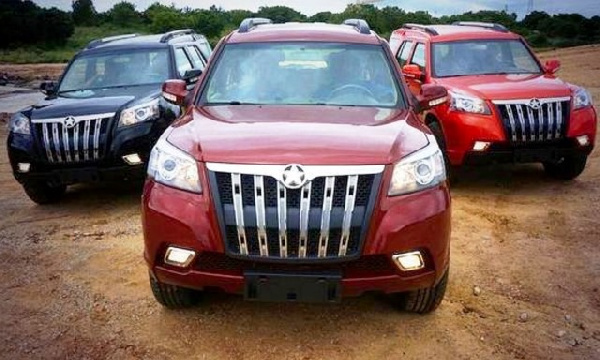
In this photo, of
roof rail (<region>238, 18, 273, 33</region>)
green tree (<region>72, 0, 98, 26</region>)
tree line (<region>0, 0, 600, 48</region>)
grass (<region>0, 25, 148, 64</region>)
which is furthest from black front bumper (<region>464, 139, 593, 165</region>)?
green tree (<region>72, 0, 98, 26</region>)

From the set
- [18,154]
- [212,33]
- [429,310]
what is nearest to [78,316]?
[429,310]

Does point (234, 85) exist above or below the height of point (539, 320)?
above

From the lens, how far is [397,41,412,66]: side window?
29.3 ft

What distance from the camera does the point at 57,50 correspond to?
152 feet

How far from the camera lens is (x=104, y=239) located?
5570 mm

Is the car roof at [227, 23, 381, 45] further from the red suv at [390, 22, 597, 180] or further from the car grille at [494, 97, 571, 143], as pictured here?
the car grille at [494, 97, 571, 143]

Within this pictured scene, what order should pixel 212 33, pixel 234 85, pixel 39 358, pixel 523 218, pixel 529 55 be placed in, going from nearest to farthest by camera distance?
1. pixel 39 358
2. pixel 234 85
3. pixel 523 218
4. pixel 529 55
5. pixel 212 33

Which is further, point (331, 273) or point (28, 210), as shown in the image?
point (28, 210)

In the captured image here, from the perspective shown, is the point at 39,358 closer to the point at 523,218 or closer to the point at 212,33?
the point at 523,218

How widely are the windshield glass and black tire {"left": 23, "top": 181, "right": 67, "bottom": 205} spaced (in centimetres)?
131

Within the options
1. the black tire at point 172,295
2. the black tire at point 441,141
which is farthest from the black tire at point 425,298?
the black tire at point 441,141

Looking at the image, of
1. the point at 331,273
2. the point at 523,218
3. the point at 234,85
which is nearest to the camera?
the point at 331,273

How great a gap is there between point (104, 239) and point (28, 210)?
1646mm

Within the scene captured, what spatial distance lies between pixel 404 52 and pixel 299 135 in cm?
606
